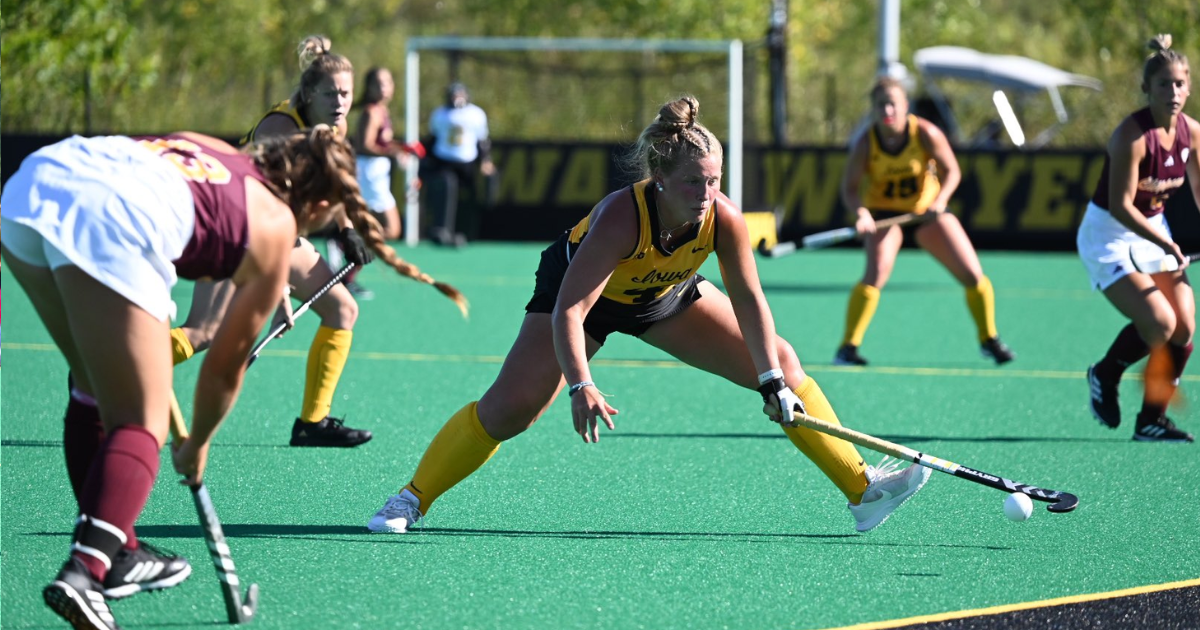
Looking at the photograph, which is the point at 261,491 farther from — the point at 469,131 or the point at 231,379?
the point at 469,131

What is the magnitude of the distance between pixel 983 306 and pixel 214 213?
5.95 meters

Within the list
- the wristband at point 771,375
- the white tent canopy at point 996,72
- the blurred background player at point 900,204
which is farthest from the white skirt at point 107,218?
the white tent canopy at point 996,72

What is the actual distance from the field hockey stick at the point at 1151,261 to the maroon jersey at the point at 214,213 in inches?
158

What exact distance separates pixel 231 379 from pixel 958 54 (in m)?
21.3

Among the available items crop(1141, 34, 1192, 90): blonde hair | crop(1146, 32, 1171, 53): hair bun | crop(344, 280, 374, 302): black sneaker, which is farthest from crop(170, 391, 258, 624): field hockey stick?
crop(344, 280, 374, 302): black sneaker

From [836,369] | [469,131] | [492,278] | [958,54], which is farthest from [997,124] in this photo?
[836,369]

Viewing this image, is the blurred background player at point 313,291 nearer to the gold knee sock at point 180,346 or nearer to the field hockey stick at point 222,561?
the gold knee sock at point 180,346

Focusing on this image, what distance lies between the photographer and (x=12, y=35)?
15.9 m

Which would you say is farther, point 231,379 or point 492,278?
point 492,278

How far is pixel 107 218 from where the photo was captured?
3.01 meters

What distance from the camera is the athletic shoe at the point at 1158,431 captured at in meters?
6.14

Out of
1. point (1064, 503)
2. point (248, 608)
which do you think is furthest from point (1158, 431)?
point (248, 608)

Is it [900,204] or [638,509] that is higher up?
[900,204]

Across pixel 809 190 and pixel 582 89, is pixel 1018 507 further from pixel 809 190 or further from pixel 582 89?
pixel 582 89
